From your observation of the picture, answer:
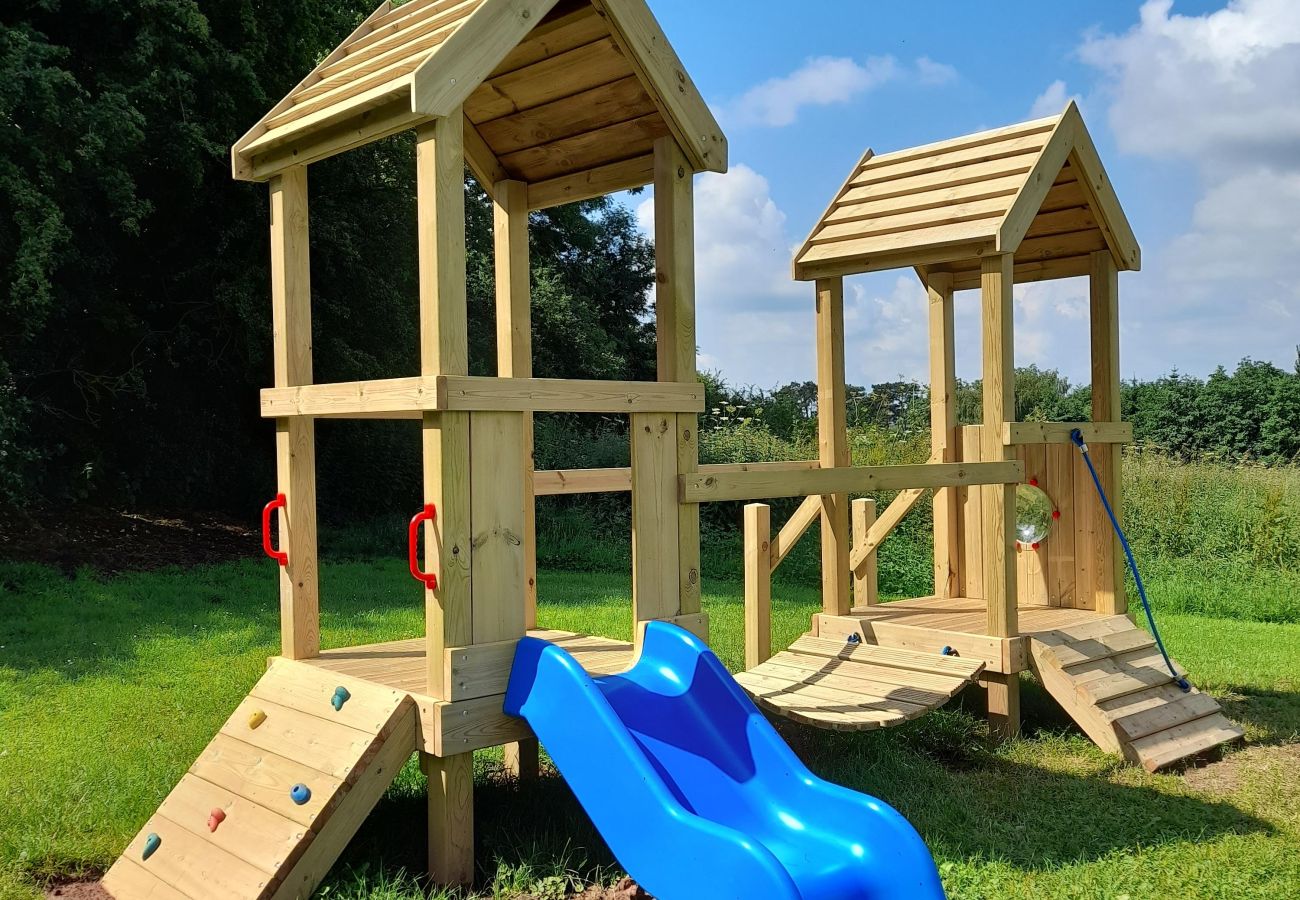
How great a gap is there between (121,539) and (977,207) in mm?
10814

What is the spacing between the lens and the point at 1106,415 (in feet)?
22.8

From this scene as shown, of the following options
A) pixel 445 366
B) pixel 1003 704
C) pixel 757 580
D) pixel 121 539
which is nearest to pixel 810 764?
pixel 757 580

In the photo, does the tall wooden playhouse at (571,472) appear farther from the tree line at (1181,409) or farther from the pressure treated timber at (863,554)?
the tree line at (1181,409)

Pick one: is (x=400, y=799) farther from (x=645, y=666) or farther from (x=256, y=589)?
(x=256, y=589)

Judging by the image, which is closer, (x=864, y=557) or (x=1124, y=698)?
(x=1124, y=698)

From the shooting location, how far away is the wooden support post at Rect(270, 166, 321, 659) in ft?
15.0

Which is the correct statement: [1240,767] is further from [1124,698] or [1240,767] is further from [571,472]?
[571,472]

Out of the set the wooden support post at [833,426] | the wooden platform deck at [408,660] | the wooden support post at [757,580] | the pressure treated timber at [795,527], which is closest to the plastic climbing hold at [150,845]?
the wooden platform deck at [408,660]

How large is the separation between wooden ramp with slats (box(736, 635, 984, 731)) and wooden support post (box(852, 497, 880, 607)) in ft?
2.74

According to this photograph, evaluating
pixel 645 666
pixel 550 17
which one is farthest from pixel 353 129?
pixel 645 666

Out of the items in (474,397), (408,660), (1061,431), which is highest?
(474,397)

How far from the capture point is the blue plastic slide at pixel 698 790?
3.09 m

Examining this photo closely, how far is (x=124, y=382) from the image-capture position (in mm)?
12750

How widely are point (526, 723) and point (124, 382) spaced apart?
10.5 m
